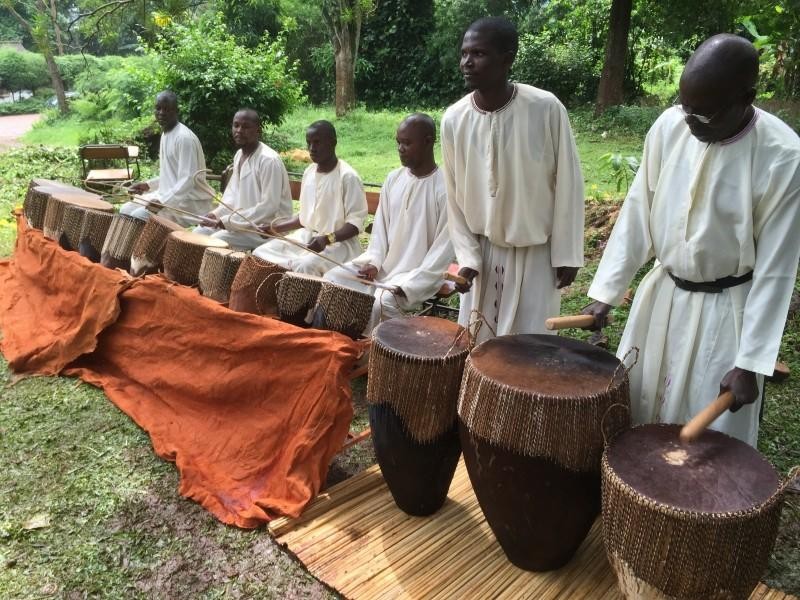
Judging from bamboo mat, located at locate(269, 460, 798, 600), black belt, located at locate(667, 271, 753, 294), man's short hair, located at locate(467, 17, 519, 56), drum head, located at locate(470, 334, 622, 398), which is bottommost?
bamboo mat, located at locate(269, 460, 798, 600)

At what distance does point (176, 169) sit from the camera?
627 cm

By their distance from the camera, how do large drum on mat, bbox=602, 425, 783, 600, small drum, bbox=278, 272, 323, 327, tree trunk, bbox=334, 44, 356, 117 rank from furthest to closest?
tree trunk, bbox=334, 44, 356, 117 → small drum, bbox=278, 272, 323, 327 → large drum on mat, bbox=602, 425, 783, 600

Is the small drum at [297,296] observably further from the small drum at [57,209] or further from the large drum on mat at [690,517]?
the small drum at [57,209]

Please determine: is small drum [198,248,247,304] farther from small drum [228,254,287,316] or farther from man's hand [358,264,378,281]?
man's hand [358,264,378,281]

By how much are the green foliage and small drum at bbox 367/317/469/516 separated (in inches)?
336

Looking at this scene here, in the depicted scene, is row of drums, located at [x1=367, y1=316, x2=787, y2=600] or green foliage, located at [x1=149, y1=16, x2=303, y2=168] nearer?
row of drums, located at [x1=367, y1=316, x2=787, y2=600]

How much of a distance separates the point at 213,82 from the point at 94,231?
577 centimetres

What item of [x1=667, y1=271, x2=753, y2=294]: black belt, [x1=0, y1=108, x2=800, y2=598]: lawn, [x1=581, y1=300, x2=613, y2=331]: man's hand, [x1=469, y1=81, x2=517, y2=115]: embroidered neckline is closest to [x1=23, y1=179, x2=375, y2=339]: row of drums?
[x1=0, y1=108, x2=800, y2=598]: lawn

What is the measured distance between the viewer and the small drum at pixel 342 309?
3.49m

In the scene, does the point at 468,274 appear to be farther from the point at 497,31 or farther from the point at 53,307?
the point at 53,307

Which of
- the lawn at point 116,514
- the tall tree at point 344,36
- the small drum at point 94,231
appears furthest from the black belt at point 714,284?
the tall tree at point 344,36

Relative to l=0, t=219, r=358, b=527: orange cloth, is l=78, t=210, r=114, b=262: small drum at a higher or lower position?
higher

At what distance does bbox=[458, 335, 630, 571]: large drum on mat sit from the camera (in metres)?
2.12

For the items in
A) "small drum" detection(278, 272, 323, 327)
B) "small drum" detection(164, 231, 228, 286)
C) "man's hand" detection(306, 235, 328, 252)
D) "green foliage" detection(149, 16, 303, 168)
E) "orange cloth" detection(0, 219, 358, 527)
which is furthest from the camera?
"green foliage" detection(149, 16, 303, 168)
